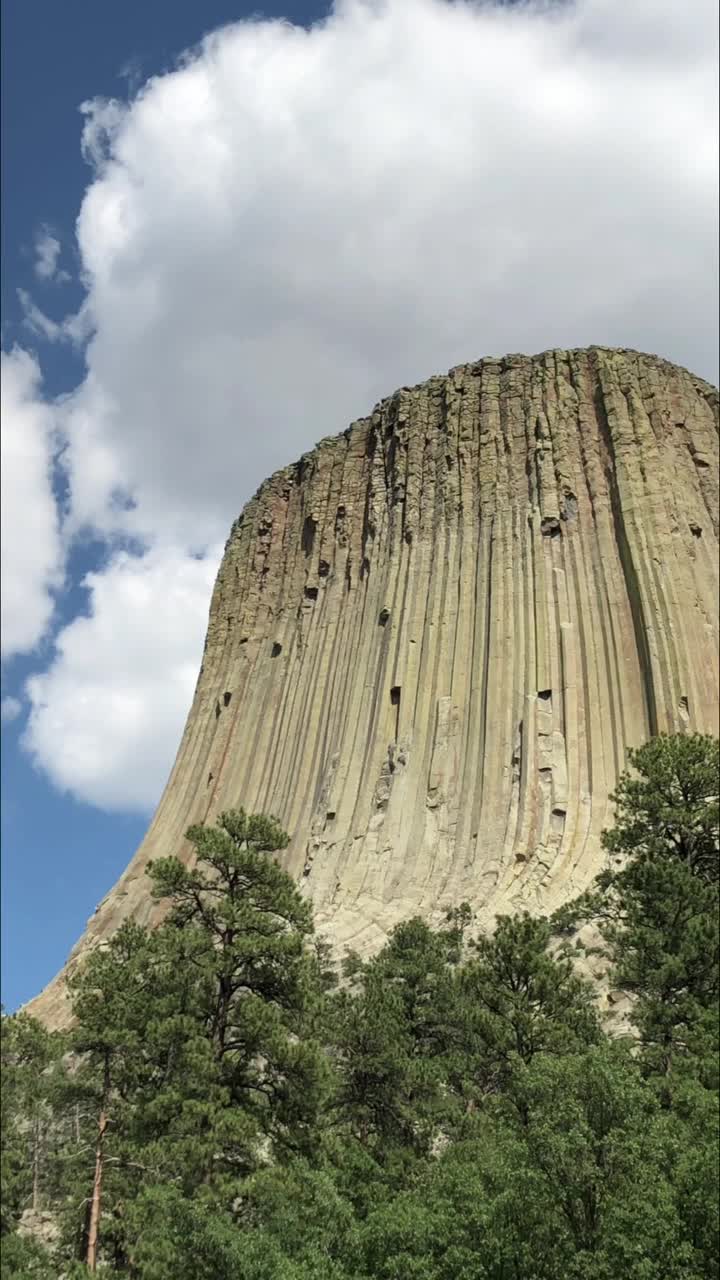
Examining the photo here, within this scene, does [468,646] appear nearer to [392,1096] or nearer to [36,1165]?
[36,1165]

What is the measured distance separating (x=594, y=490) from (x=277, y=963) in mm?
30455

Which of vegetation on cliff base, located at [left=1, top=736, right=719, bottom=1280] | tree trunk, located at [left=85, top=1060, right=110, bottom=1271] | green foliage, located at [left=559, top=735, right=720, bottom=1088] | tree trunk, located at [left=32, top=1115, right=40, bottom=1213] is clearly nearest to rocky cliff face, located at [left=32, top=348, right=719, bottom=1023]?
tree trunk, located at [left=32, top=1115, right=40, bottom=1213]

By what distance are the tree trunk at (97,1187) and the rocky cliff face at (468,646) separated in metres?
16.6

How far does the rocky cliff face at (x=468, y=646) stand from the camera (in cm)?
3812

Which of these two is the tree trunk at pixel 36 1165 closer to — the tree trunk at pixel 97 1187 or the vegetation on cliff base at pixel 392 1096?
the vegetation on cliff base at pixel 392 1096

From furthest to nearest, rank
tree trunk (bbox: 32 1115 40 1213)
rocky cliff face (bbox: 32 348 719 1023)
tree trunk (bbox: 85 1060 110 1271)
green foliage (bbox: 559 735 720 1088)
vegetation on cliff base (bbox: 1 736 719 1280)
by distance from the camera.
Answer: rocky cliff face (bbox: 32 348 719 1023)
tree trunk (bbox: 32 1115 40 1213)
green foliage (bbox: 559 735 720 1088)
tree trunk (bbox: 85 1060 110 1271)
vegetation on cliff base (bbox: 1 736 719 1280)

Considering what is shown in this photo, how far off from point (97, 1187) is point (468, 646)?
27770 millimetres

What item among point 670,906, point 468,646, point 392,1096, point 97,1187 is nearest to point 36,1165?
point 97,1187

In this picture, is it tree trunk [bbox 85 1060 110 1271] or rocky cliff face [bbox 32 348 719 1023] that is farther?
rocky cliff face [bbox 32 348 719 1023]

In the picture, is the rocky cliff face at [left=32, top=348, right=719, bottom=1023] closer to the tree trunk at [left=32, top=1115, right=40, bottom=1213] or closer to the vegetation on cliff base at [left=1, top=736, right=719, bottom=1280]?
the tree trunk at [left=32, top=1115, right=40, bottom=1213]

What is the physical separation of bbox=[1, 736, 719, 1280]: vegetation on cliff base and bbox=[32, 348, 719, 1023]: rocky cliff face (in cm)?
1329

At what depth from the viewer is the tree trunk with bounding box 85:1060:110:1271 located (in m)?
17.1

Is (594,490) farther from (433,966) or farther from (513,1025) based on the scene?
(513,1025)

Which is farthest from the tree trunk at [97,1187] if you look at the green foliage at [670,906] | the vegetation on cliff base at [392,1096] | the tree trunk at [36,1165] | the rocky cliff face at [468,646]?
the rocky cliff face at [468,646]
